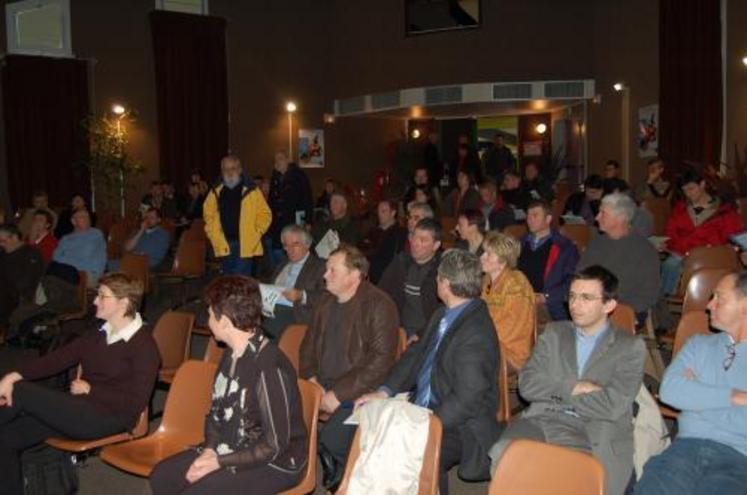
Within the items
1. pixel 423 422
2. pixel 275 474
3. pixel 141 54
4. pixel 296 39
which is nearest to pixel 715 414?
pixel 423 422

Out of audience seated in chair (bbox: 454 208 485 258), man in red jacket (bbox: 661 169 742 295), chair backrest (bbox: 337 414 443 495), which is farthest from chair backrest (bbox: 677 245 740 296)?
chair backrest (bbox: 337 414 443 495)

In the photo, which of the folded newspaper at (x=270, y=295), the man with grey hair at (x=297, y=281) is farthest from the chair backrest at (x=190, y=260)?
the folded newspaper at (x=270, y=295)

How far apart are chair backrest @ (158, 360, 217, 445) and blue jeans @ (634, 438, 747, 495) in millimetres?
1775

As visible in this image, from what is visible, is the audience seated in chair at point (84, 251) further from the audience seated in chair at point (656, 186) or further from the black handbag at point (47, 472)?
the audience seated in chair at point (656, 186)

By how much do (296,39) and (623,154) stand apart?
22.8ft

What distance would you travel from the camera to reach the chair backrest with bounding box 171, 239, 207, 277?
7.92 meters

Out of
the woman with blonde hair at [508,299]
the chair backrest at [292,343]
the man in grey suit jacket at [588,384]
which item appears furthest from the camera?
the woman with blonde hair at [508,299]

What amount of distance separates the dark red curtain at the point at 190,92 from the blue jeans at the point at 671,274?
31.9 ft

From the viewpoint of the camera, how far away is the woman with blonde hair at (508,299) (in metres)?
4.11

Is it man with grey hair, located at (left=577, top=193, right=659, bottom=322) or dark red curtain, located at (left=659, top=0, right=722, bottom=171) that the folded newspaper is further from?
dark red curtain, located at (left=659, top=0, right=722, bottom=171)

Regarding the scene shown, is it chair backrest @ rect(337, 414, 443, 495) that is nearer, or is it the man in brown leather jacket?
chair backrest @ rect(337, 414, 443, 495)

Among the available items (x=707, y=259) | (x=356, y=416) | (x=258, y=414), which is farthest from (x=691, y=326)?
(x=258, y=414)

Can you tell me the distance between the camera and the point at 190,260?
7965 mm

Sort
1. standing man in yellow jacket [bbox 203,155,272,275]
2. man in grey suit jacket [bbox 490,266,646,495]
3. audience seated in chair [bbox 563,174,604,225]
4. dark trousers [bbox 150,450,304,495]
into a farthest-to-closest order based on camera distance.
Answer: audience seated in chair [bbox 563,174,604,225] < standing man in yellow jacket [bbox 203,155,272,275] < man in grey suit jacket [bbox 490,266,646,495] < dark trousers [bbox 150,450,304,495]
